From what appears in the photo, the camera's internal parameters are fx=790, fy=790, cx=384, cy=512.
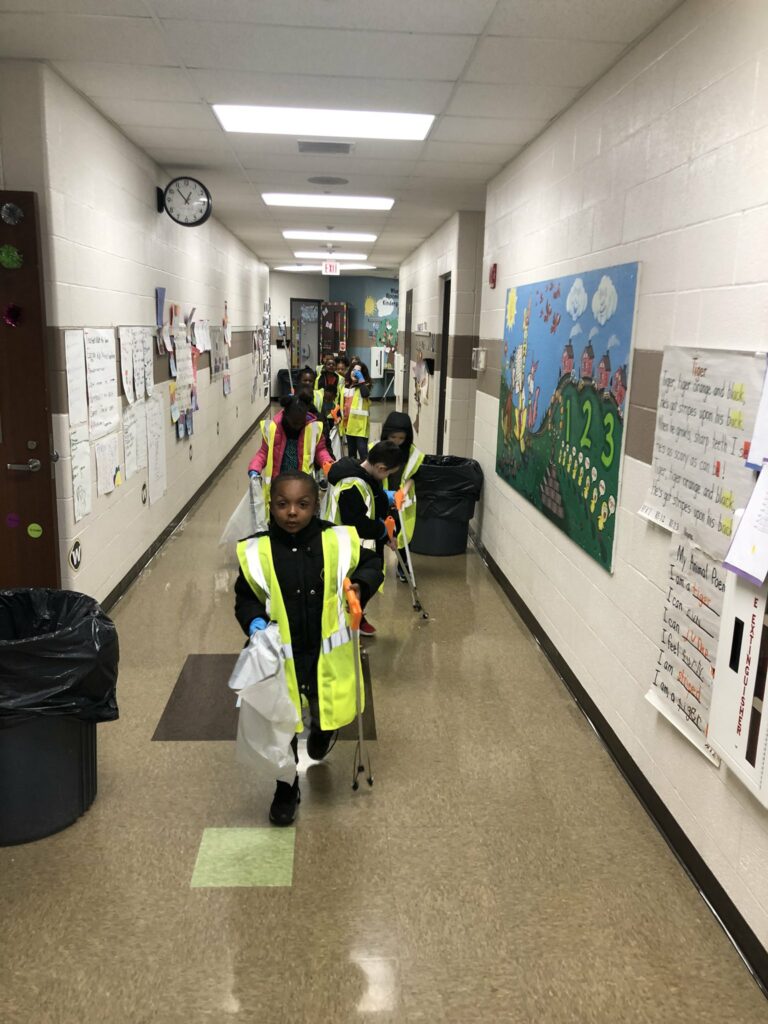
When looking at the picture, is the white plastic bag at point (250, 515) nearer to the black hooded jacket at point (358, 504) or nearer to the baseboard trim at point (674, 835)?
the black hooded jacket at point (358, 504)

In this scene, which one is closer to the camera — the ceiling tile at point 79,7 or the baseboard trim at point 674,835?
the baseboard trim at point 674,835

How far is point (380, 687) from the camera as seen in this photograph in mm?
3949

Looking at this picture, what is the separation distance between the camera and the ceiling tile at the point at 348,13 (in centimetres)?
294

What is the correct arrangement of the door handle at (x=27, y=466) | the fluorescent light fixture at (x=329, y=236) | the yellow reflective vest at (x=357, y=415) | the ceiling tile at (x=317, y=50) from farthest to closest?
1. the fluorescent light fixture at (x=329, y=236)
2. the yellow reflective vest at (x=357, y=415)
3. the door handle at (x=27, y=466)
4. the ceiling tile at (x=317, y=50)

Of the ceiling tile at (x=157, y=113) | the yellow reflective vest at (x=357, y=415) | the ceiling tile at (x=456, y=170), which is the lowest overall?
the yellow reflective vest at (x=357, y=415)

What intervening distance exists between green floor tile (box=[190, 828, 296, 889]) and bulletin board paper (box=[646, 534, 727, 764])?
1.40 m

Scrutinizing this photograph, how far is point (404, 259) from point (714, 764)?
11.7 meters

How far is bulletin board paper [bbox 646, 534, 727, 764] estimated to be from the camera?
2471 millimetres

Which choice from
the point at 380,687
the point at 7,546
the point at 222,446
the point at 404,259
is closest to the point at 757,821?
the point at 380,687

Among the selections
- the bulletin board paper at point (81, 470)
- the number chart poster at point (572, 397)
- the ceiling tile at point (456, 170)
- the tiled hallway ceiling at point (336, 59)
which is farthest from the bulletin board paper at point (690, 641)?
the ceiling tile at point (456, 170)

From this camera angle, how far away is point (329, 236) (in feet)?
33.9

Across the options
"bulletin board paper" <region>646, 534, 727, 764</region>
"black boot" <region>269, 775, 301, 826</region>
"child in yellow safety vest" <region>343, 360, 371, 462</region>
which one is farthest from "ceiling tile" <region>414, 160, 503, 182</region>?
"black boot" <region>269, 775, 301, 826</region>

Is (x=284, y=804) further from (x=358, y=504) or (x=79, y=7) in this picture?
(x=79, y=7)

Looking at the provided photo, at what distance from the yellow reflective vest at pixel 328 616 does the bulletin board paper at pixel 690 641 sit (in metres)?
1.09
